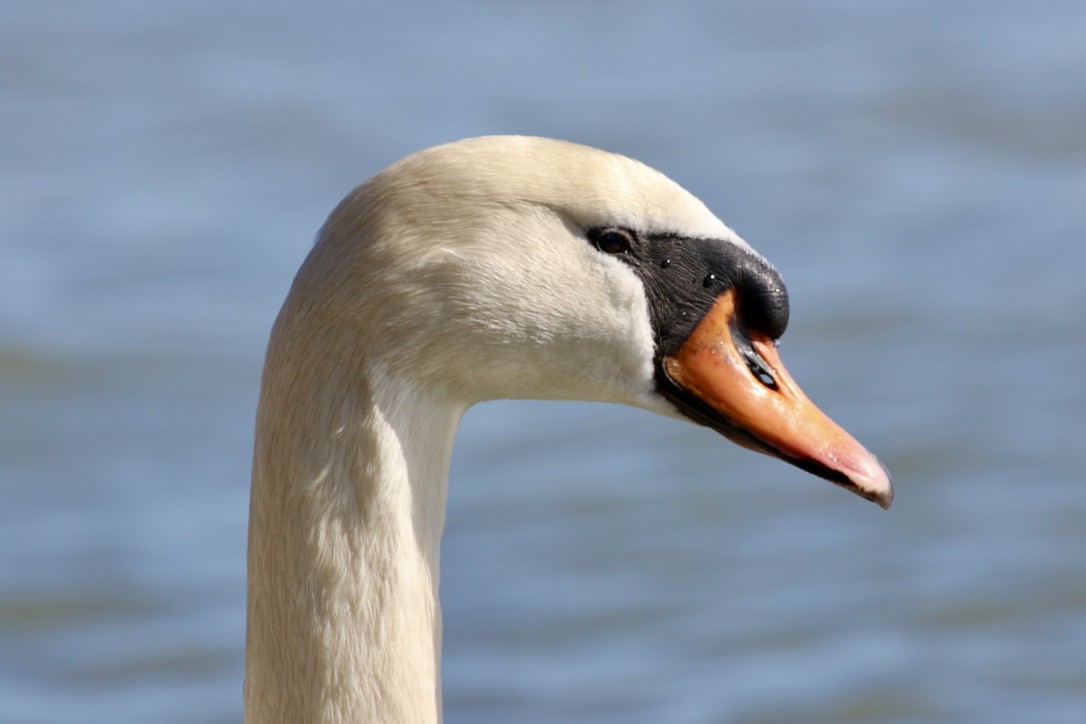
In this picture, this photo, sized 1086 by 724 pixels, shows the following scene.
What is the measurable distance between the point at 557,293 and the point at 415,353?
0.83 feet

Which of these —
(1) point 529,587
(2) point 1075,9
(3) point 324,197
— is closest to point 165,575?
(1) point 529,587

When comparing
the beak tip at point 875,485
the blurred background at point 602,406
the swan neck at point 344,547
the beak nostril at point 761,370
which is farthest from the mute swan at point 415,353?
the blurred background at point 602,406

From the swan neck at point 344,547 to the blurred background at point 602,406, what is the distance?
109 inches

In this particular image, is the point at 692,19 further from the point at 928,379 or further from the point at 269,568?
the point at 269,568

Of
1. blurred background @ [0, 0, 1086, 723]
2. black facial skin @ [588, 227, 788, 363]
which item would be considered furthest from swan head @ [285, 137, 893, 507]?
blurred background @ [0, 0, 1086, 723]

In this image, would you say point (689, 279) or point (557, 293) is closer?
point (557, 293)

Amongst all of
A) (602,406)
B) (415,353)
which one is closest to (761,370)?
(415,353)

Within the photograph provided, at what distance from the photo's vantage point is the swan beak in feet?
11.1

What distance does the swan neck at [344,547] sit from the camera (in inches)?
121

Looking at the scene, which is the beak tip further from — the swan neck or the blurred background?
the blurred background

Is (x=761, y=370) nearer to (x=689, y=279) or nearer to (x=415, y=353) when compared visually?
(x=689, y=279)

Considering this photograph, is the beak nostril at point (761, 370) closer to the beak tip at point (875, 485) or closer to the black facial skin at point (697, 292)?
the black facial skin at point (697, 292)

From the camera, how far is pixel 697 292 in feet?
11.0

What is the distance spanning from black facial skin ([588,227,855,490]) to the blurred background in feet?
8.89
